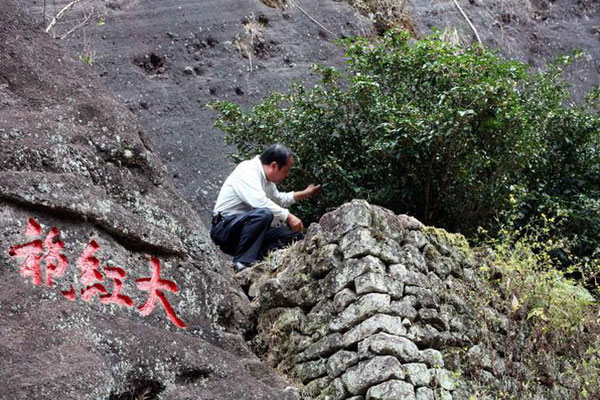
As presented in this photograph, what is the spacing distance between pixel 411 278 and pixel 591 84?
9.16 m

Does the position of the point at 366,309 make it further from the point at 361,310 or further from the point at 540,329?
the point at 540,329

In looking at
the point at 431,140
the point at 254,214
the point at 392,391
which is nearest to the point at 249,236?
the point at 254,214

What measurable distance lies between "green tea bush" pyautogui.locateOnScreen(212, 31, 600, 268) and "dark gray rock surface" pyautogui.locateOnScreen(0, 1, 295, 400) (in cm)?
216

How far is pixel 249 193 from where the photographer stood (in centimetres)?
758

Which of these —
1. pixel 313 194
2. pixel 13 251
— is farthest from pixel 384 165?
pixel 13 251

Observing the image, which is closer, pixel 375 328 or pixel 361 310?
pixel 375 328

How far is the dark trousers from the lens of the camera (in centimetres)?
742

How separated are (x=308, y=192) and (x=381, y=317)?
2548 millimetres

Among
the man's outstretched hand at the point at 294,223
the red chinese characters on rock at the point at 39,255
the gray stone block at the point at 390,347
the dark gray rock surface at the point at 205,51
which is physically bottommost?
the dark gray rock surface at the point at 205,51

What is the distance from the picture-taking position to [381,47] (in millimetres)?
8945

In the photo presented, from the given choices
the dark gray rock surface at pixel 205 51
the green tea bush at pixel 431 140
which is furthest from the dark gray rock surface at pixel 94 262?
the dark gray rock surface at pixel 205 51

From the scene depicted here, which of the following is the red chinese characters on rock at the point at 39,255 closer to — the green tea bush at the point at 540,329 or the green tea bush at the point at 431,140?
the green tea bush at the point at 540,329

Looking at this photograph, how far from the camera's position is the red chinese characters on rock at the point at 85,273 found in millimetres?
5352

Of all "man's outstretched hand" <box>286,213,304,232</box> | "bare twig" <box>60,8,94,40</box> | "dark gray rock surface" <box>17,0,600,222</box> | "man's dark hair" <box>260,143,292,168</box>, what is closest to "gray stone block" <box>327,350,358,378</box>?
"man's outstretched hand" <box>286,213,304,232</box>
